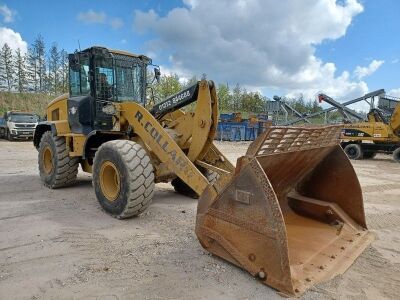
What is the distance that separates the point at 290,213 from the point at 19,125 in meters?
20.7

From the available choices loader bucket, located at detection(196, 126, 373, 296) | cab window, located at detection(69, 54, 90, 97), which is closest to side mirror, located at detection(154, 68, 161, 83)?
cab window, located at detection(69, 54, 90, 97)

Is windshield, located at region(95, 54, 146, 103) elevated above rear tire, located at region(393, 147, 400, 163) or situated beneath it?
elevated above

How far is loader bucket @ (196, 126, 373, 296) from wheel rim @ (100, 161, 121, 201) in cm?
202

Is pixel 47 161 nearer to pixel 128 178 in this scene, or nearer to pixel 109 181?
pixel 109 181

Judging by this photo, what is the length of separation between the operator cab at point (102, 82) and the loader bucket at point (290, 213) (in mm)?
3173

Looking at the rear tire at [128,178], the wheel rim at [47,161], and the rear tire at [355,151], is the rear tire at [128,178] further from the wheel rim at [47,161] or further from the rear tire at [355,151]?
the rear tire at [355,151]

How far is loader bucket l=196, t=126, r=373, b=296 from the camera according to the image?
9.98 feet

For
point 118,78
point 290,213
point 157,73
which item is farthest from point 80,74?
point 290,213

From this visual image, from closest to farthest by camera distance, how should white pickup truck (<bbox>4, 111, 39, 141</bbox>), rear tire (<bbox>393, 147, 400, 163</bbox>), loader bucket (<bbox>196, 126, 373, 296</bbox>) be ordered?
loader bucket (<bbox>196, 126, 373, 296</bbox>) → rear tire (<bbox>393, 147, 400, 163</bbox>) → white pickup truck (<bbox>4, 111, 39, 141</bbox>)

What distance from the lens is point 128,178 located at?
15.6ft

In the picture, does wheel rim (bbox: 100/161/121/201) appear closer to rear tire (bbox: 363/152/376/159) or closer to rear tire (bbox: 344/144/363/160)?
rear tire (bbox: 344/144/363/160)

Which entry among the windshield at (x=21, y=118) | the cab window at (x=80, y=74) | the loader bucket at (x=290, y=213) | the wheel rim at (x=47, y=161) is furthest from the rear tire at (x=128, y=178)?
the windshield at (x=21, y=118)

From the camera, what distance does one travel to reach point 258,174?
312cm

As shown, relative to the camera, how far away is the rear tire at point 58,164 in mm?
6910
